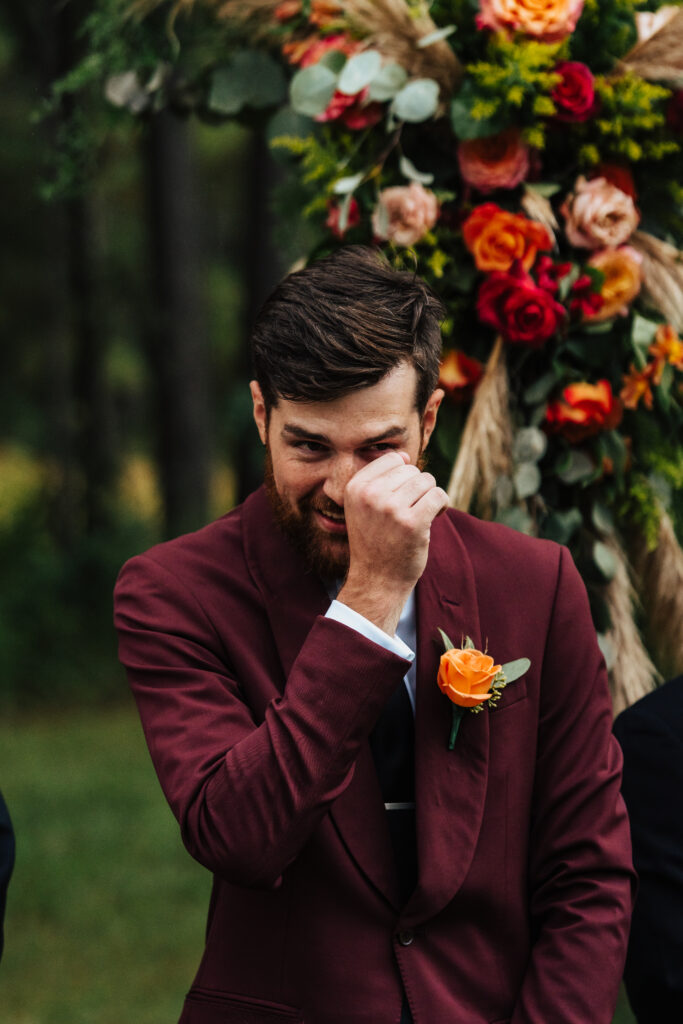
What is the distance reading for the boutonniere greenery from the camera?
2074 mm

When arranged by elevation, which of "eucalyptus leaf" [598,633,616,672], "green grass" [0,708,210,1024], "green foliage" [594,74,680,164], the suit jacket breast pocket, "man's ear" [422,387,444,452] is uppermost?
"green foliage" [594,74,680,164]

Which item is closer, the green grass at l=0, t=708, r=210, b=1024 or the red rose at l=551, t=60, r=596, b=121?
the red rose at l=551, t=60, r=596, b=121

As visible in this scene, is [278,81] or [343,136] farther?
[278,81]

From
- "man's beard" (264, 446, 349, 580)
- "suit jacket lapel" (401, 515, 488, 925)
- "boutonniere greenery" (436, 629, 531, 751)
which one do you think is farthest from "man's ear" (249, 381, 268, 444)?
"boutonniere greenery" (436, 629, 531, 751)

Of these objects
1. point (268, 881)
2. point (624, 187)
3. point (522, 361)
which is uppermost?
point (624, 187)

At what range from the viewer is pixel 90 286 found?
13.4 m

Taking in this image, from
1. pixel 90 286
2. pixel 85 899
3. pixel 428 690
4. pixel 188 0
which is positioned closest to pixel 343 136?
pixel 188 0

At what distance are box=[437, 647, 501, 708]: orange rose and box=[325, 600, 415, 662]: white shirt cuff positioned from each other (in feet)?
0.35

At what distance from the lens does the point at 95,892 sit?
6.43 metres

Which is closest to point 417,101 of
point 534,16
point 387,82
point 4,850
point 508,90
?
point 387,82

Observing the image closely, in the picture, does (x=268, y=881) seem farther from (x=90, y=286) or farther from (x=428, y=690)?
(x=90, y=286)

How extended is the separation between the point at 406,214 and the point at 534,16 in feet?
1.71

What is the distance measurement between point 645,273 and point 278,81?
1.22 m

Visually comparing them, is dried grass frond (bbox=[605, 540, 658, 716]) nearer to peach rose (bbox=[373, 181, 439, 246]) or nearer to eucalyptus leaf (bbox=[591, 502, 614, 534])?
eucalyptus leaf (bbox=[591, 502, 614, 534])
